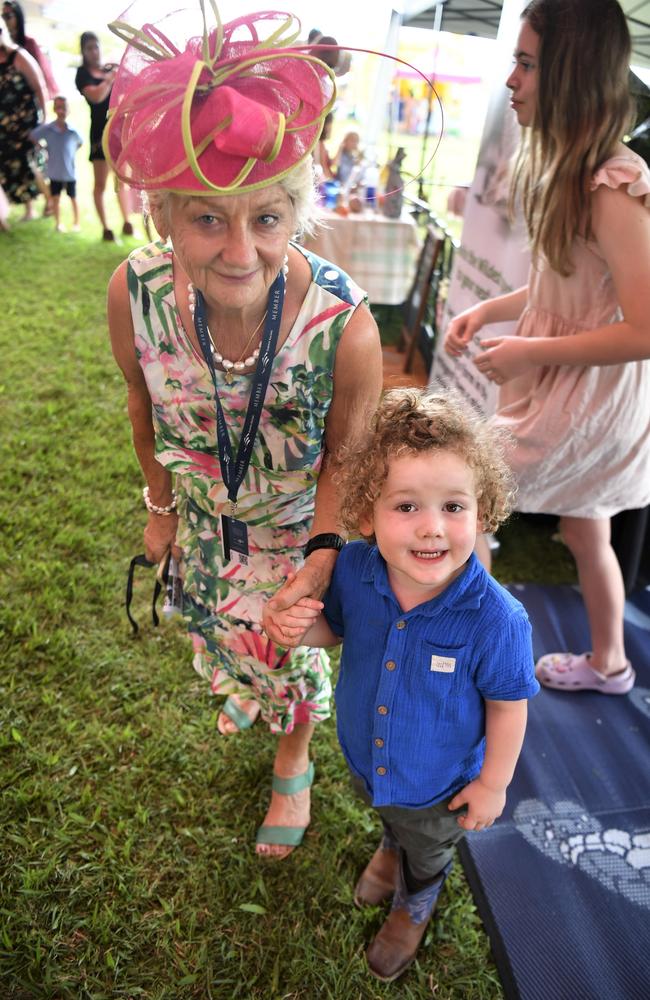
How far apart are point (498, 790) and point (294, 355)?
0.88m

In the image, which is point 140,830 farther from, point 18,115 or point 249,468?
point 18,115

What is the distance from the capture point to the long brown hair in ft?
5.23

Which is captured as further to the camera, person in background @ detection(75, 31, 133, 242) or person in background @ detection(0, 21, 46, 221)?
person in background @ detection(0, 21, 46, 221)

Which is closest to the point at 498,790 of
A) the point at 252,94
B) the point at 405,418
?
the point at 405,418

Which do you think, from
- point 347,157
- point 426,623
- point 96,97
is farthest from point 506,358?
→ point 96,97

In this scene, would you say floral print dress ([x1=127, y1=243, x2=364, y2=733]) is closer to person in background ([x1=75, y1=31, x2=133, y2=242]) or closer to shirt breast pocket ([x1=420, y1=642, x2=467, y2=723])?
shirt breast pocket ([x1=420, y1=642, x2=467, y2=723])

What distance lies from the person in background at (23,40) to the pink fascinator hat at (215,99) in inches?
268

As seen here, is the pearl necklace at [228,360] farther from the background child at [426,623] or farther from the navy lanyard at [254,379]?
the background child at [426,623]

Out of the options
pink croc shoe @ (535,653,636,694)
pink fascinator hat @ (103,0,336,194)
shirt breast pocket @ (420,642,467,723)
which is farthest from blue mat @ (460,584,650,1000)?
pink fascinator hat @ (103,0,336,194)

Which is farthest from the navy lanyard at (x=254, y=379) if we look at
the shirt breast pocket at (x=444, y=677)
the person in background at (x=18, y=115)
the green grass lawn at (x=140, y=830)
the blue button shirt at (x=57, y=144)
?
the person in background at (x=18, y=115)

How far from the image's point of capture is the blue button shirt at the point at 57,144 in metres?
6.56

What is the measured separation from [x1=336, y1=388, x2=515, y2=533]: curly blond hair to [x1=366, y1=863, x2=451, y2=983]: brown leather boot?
901mm

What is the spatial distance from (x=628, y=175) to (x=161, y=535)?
1359mm

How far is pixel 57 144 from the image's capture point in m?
6.54
